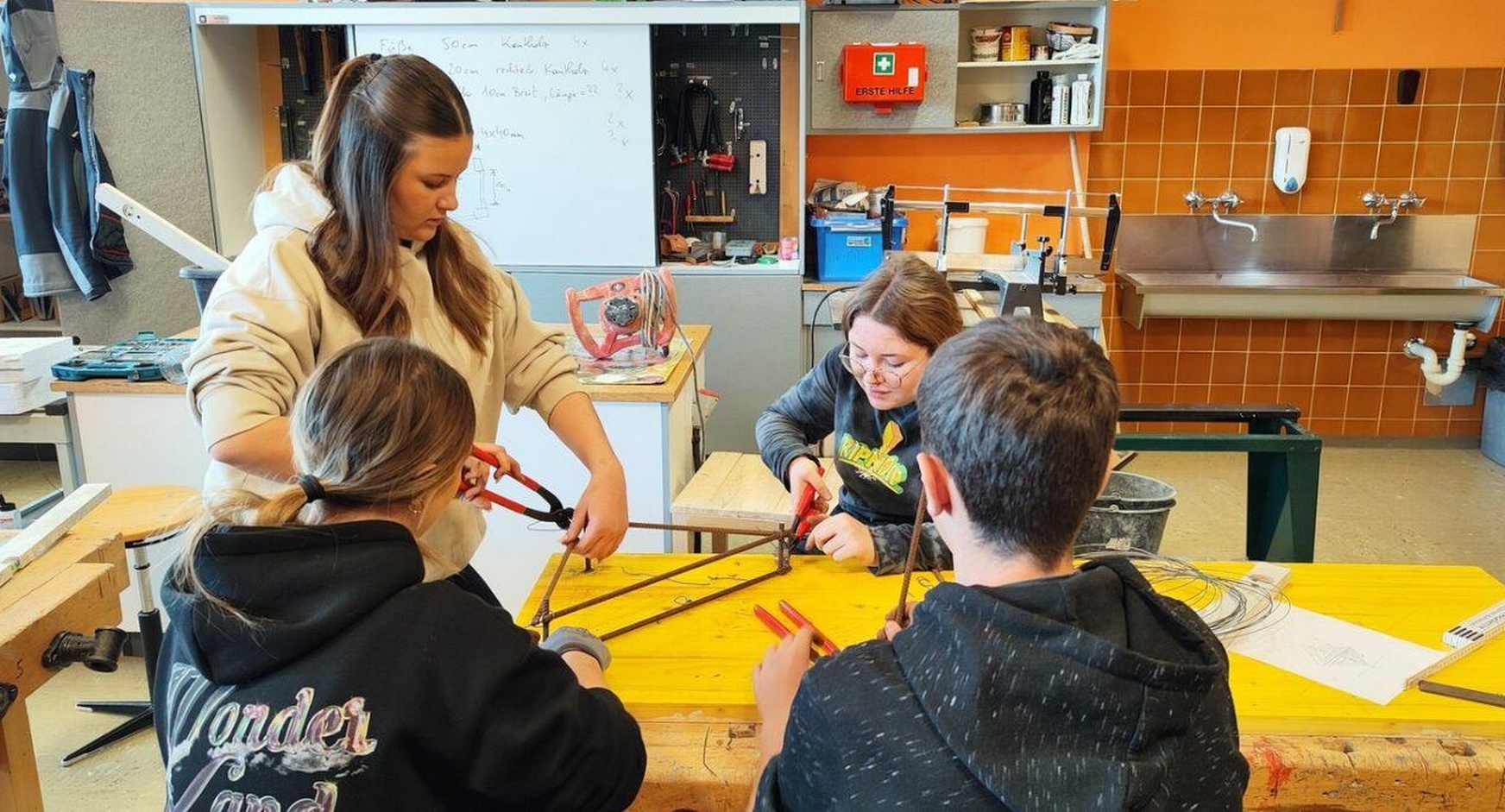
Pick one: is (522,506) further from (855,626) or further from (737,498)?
(737,498)

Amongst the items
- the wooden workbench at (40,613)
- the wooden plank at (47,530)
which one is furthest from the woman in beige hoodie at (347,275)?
the wooden plank at (47,530)

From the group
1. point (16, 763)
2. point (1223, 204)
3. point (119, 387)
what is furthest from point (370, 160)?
point (1223, 204)

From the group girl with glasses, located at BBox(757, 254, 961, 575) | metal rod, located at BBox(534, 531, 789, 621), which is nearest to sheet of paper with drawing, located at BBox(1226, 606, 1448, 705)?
girl with glasses, located at BBox(757, 254, 961, 575)

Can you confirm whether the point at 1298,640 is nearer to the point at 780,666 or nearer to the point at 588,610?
the point at 780,666

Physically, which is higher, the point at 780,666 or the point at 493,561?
the point at 780,666

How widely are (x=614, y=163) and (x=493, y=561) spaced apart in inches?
79.1

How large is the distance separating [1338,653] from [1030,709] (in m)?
0.85

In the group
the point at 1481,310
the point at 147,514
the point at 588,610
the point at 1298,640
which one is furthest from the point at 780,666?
the point at 1481,310

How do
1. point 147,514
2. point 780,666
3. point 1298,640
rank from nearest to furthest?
point 780,666 → point 1298,640 → point 147,514

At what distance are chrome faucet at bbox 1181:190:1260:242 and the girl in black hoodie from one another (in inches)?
170

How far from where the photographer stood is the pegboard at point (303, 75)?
15.9 ft

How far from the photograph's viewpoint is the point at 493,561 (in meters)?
2.97

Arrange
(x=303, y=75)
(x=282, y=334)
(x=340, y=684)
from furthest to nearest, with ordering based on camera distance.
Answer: (x=303, y=75), (x=282, y=334), (x=340, y=684)

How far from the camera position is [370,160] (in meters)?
1.42
